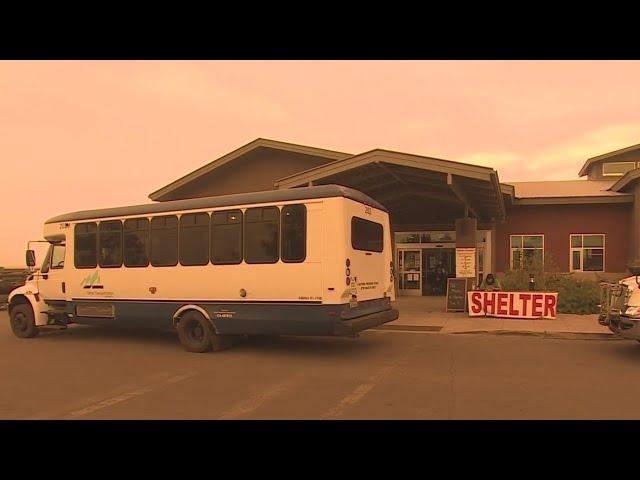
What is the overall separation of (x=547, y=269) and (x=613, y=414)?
Result: 12623 mm

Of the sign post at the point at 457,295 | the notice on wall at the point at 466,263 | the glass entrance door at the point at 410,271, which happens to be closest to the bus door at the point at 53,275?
the sign post at the point at 457,295

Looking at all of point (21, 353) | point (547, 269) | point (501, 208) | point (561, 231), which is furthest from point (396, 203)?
point (21, 353)

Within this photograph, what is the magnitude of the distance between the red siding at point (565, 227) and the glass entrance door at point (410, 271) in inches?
145

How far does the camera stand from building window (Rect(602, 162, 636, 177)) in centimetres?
2895

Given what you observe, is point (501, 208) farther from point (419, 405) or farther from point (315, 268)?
point (419, 405)

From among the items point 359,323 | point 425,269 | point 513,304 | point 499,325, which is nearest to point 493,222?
point 425,269

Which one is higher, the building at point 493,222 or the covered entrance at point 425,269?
the building at point 493,222

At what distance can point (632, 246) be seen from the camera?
71.8 feet

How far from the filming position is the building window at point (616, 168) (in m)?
29.0

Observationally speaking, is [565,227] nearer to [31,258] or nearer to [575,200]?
[575,200]

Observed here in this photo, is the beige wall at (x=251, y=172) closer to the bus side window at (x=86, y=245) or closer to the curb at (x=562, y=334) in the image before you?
the bus side window at (x=86, y=245)

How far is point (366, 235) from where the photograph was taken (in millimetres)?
9555

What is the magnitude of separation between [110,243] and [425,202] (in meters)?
12.5

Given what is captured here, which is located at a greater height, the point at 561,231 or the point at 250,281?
the point at 561,231
